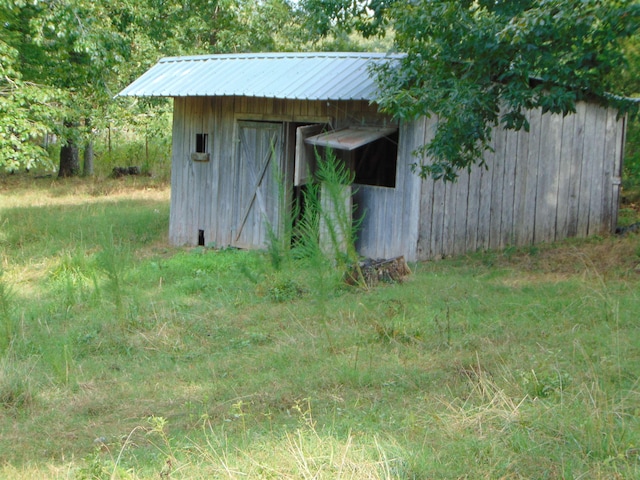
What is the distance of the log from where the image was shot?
29.8 feet

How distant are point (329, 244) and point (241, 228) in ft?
8.86

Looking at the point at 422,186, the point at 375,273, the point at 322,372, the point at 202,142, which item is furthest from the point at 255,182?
the point at 322,372

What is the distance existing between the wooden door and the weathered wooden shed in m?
0.02

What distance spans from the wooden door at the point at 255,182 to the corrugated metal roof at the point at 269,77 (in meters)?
0.83

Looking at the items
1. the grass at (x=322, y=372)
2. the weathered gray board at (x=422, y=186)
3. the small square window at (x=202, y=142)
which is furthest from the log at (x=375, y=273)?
the small square window at (x=202, y=142)

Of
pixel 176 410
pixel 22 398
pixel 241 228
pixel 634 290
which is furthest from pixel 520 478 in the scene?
pixel 241 228

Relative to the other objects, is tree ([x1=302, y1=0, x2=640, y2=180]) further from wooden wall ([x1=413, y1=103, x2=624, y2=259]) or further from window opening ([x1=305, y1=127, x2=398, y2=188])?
wooden wall ([x1=413, y1=103, x2=624, y2=259])

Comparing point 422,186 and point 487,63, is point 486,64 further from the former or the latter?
point 422,186

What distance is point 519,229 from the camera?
12.3 metres

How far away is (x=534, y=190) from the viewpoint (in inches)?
489

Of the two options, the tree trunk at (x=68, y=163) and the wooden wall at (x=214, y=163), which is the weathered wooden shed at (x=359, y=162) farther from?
the tree trunk at (x=68, y=163)

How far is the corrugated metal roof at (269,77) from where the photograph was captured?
1076 centimetres

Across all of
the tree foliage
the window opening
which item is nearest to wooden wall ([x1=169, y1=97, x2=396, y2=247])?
the window opening

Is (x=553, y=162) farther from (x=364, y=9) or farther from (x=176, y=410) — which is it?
(x=176, y=410)
